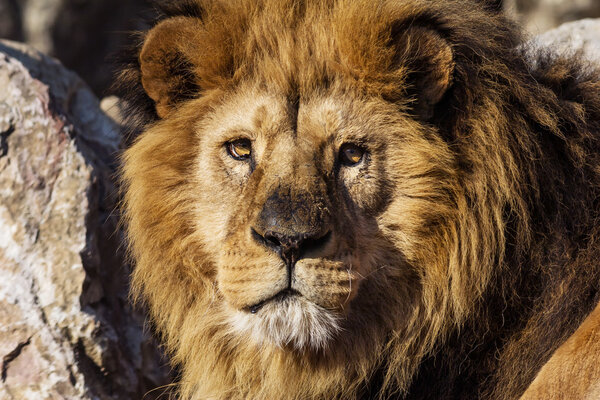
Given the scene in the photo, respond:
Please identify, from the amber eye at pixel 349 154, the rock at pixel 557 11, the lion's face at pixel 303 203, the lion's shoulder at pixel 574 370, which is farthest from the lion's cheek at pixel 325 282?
the rock at pixel 557 11

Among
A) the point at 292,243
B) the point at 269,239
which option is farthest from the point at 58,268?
the point at 292,243

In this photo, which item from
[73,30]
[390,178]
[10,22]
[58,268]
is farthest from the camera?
[73,30]

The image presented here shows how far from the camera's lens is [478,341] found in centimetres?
321

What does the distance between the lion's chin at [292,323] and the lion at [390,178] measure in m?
0.02

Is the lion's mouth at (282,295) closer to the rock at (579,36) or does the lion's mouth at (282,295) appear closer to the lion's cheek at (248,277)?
the lion's cheek at (248,277)

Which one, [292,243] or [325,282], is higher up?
[292,243]

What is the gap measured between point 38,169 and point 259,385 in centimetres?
166

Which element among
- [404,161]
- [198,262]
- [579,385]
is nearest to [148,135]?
[198,262]

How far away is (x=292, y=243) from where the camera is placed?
108 inches

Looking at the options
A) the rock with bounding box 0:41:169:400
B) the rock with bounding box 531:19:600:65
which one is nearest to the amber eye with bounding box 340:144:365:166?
the rock with bounding box 0:41:169:400

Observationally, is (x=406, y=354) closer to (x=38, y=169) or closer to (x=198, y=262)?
(x=198, y=262)

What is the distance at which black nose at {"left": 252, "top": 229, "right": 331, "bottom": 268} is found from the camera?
275 centimetres

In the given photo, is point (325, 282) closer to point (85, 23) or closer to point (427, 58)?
point (427, 58)

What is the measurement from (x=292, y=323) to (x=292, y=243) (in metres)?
0.32
